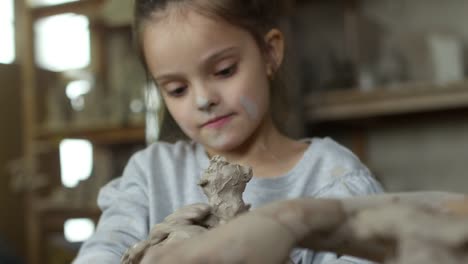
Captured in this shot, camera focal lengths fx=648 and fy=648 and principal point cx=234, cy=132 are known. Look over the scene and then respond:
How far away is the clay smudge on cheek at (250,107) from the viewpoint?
885 mm

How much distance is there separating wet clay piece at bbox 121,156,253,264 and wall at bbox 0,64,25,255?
2.63m

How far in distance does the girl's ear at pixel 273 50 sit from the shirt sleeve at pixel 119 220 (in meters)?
0.26

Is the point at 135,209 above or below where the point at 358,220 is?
below

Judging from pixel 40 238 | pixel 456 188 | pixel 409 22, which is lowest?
pixel 40 238

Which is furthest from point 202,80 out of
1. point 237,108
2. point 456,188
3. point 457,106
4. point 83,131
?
point 83,131

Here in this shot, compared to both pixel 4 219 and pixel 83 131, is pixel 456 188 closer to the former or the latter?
pixel 83 131

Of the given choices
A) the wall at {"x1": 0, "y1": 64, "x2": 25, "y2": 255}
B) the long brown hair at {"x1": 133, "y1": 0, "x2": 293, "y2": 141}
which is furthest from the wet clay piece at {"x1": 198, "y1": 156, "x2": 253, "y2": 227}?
the wall at {"x1": 0, "y1": 64, "x2": 25, "y2": 255}

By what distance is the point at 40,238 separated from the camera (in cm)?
281

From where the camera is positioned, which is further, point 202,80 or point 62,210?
point 62,210

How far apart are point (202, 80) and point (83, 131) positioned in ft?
6.44

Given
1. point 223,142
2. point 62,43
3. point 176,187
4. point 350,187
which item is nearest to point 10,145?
point 62,43

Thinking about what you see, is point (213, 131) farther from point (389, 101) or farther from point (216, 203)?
point (389, 101)

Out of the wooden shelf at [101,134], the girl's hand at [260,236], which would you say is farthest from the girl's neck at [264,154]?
the wooden shelf at [101,134]

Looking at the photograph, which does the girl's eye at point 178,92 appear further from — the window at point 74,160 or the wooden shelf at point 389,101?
the window at point 74,160
